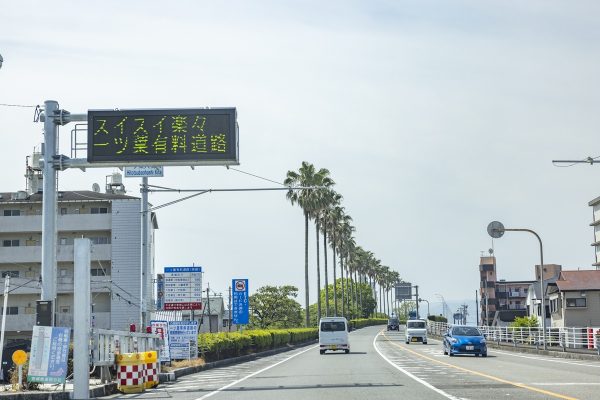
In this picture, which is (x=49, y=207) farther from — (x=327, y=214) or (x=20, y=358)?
(x=327, y=214)

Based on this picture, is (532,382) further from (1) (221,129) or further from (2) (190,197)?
(2) (190,197)

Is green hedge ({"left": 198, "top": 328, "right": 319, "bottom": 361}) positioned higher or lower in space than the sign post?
lower

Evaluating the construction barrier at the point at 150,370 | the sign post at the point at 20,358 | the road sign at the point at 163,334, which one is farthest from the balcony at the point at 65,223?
the sign post at the point at 20,358

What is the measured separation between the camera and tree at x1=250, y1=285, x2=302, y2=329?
10925 cm

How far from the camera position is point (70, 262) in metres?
73.3

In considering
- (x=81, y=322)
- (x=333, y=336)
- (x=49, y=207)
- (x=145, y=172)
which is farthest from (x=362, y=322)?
(x=81, y=322)

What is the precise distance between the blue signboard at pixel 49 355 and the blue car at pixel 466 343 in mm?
23528

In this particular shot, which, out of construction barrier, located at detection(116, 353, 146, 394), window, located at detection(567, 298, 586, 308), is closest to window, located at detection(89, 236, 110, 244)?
window, located at detection(567, 298, 586, 308)

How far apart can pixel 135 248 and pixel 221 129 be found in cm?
5079

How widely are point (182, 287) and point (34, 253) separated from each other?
132 feet

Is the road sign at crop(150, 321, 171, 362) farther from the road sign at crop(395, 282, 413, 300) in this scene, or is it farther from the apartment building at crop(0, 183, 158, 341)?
the road sign at crop(395, 282, 413, 300)

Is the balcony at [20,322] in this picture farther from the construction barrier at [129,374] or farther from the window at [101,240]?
the construction barrier at [129,374]

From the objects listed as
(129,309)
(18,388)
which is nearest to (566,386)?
(18,388)

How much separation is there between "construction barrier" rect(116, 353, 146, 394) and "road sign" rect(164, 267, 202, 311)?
15644 mm
